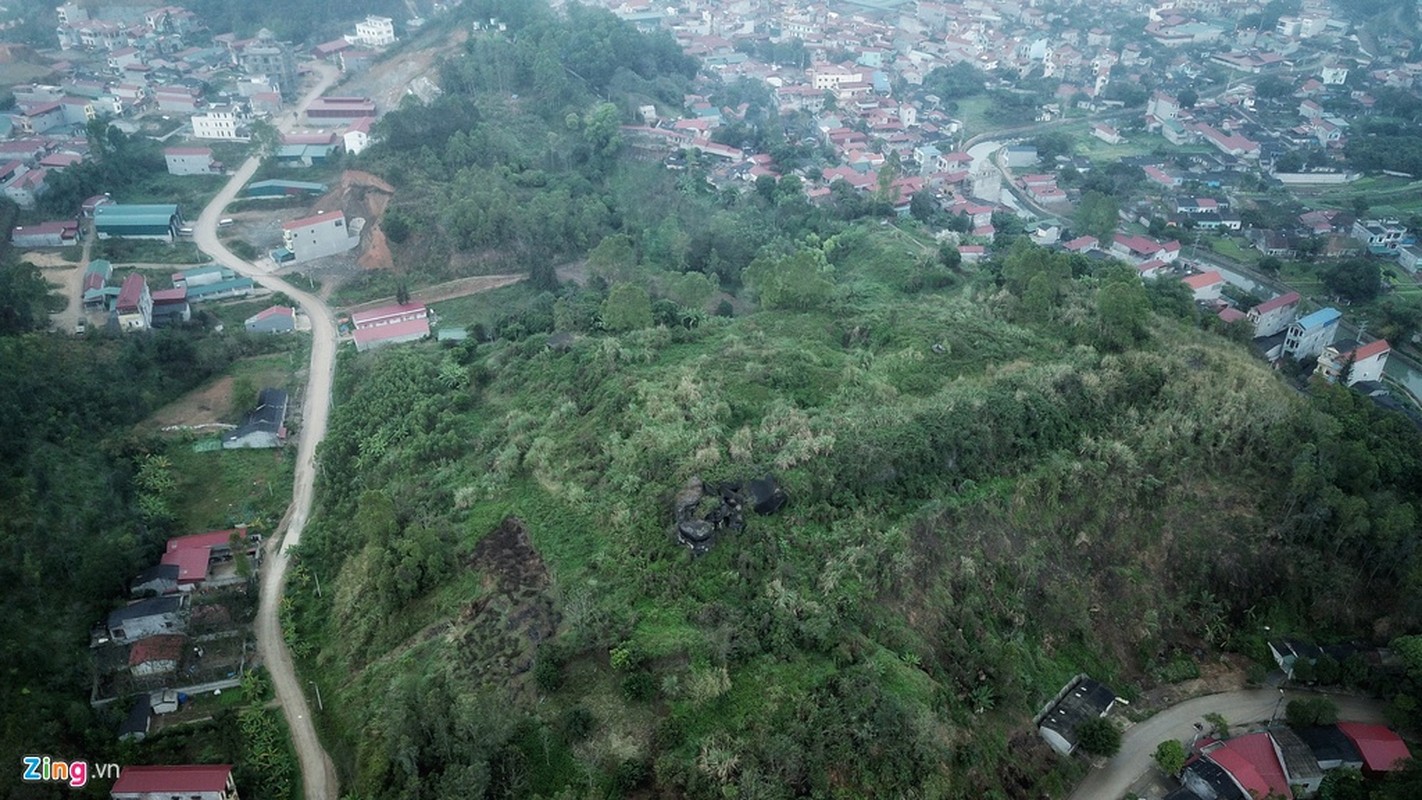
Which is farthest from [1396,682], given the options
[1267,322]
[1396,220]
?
[1396,220]

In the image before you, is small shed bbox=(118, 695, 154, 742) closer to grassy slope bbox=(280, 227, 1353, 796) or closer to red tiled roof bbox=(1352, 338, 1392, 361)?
grassy slope bbox=(280, 227, 1353, 796)

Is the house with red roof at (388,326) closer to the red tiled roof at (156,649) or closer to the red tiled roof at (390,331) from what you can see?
the red tiled roof at (390,331)

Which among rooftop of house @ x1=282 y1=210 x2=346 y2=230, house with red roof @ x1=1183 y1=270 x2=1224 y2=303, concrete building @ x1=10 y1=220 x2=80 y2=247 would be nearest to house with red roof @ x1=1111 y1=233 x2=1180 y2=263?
house with red roof @ x1=1183 y1=270 x2=1224 y2=303

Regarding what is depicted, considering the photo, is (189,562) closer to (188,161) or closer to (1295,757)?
(1295,757)

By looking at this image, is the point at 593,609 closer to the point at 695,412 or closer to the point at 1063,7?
the point at 695,412

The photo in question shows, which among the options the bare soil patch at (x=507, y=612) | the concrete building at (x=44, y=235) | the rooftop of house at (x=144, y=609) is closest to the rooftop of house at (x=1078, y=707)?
the bare soil patch at (x=507, y=612)

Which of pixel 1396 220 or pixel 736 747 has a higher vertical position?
pixel 736 747
